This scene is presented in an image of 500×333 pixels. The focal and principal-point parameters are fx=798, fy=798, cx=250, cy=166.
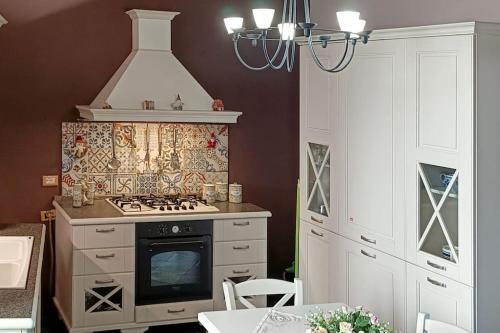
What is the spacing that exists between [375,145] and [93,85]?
2450mm

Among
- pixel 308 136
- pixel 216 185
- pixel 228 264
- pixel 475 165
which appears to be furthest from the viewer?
pixel 216 185

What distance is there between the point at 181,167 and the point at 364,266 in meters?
2.09

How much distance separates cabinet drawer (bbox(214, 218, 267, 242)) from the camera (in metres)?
5.55

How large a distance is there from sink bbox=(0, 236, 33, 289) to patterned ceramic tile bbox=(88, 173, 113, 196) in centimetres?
116

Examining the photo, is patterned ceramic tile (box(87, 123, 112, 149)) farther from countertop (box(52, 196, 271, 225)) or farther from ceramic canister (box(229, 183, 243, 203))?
ceramic canister (box(229, 183, 243, 203))

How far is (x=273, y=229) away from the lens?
653 centimetres

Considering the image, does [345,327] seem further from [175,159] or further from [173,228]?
[175,159]

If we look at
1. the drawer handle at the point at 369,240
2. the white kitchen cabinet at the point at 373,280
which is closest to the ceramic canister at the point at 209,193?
the white kitchen cabinet at the point at 373,280

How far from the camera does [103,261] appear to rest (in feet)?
17.3

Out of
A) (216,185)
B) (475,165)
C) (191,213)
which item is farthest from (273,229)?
(475,165)

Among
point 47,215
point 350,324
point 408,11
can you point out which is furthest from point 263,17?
point 47,215

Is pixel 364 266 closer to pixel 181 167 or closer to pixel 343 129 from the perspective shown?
pixel 343 129

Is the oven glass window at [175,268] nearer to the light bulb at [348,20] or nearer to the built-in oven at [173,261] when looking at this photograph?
the built-in oven at [173,261]

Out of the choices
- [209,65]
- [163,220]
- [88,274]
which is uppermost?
[209,65]
